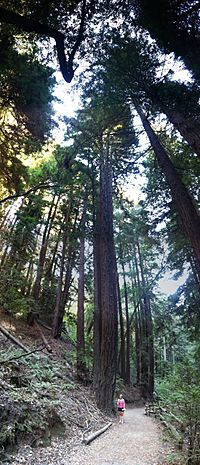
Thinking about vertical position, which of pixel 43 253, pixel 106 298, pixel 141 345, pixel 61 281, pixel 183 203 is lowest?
pixel 141 345

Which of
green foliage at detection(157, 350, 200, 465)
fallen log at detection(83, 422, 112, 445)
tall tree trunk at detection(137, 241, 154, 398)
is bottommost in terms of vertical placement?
fallen log at detection(83, 422, 112, 445)

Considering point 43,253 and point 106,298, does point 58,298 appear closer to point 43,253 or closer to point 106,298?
point 43,253

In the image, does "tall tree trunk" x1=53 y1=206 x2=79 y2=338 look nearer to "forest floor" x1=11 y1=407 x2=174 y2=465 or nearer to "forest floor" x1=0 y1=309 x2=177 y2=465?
"forest floor" x1=0 y1=309 x2=177 y2=465

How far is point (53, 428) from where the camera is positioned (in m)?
5.81

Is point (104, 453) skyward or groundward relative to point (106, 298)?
groundward

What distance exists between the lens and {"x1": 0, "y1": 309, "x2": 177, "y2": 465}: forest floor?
15.3ft

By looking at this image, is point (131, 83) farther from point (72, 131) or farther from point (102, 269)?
point (102, 269)

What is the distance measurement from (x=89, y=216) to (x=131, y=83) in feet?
26.1

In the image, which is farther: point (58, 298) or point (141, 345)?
point (141, 345)

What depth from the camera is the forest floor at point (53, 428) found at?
A: 15.3 ft

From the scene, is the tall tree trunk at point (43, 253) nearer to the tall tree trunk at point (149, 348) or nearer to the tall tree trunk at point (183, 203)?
the tall tree trunk at point (149, 348)

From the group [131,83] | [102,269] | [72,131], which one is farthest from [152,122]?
[102,269]

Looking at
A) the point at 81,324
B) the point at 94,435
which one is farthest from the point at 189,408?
the point at 81,324

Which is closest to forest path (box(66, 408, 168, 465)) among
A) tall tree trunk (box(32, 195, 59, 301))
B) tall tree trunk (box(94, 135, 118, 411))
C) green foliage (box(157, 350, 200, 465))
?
green foliage (box(157, 350, 200, 465))
